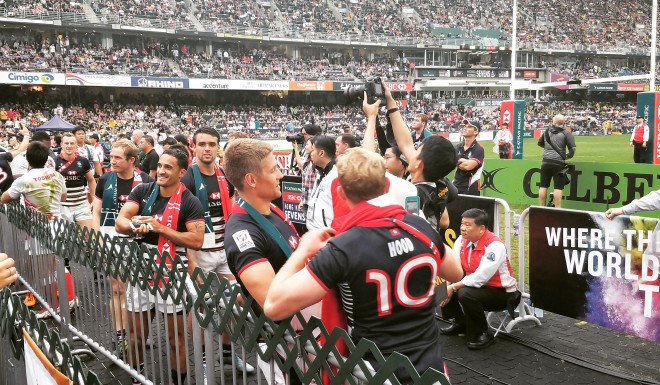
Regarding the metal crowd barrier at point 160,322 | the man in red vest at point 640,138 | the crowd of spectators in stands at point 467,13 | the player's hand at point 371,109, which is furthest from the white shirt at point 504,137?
the crowd of spectators in stands at point 467,13

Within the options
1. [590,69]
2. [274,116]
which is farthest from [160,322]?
[590,69]

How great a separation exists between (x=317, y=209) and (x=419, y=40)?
181 feet

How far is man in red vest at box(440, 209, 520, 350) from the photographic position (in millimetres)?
5281

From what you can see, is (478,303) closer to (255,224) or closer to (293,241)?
(293,241)

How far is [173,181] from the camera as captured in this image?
14.9ft

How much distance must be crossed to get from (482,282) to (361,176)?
3404 mm

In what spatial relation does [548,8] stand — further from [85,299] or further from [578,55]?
[85,299]

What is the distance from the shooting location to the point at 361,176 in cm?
229

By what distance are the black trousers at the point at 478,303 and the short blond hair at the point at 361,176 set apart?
10.9 ft

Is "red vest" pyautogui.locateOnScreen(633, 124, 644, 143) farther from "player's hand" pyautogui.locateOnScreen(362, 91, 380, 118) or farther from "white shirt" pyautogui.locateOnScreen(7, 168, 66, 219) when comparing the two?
"white shirt" pyautogui.locateOnScreen(7, 168, 66, 219)

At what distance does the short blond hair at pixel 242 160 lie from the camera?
2801mm

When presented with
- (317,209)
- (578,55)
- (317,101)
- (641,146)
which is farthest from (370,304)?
(578,55)

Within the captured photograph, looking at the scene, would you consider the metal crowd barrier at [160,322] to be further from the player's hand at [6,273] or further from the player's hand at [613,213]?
the player's hand at [613,213]

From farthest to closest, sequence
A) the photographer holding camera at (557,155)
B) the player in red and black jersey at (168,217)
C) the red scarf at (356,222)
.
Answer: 1. the photographer holding camera at (557,155)
2. the player in red and black jersey at (168,217)
3. the red scarf at (356,222)
